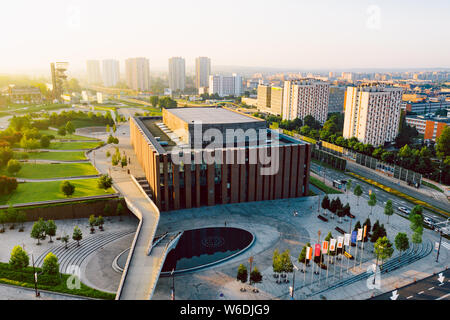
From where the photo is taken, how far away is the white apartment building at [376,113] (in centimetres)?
7394

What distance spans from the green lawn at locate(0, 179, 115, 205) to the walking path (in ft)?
9.77

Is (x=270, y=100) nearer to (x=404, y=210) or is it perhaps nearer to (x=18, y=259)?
(x=404, y=210)

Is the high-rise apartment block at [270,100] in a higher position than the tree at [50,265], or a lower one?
higher

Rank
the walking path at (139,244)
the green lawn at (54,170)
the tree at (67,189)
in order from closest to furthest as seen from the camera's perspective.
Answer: the walking path at (139,244), the tree at (67,189), the green lawn at (54,170)

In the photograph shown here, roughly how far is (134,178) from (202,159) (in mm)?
11064

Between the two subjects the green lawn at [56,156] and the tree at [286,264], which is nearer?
the tree at [286,264]

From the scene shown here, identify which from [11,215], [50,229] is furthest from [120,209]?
[11,215]

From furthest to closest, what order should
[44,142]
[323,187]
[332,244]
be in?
[44,142] < [323,187] < [332,244]

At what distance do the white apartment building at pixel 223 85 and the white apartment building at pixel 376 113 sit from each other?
115131 millimetres

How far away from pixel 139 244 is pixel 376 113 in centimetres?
6240

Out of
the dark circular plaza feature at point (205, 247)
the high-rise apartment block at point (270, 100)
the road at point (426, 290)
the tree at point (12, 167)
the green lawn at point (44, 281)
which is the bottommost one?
the road at point (426, 290)

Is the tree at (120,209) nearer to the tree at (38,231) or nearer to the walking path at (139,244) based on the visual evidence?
the walking path at (139,244)

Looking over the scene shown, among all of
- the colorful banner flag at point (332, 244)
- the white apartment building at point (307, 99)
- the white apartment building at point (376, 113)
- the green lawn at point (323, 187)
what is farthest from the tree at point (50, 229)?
the white apartment building at point (307, 99)

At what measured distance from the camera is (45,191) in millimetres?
42062
